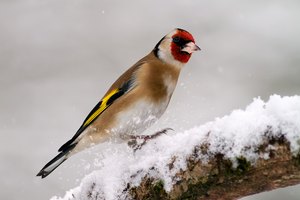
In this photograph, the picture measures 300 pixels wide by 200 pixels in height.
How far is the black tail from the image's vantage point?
9.50 ft

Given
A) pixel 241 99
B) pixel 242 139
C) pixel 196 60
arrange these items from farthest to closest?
pixel 196 60
pixel 241 99
pixel 242 139

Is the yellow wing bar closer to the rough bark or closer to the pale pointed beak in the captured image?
the pale pointed beak

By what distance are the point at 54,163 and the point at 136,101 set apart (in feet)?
1.84

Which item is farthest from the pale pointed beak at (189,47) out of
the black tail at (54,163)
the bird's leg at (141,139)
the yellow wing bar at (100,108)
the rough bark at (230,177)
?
the rough bark at (230,177)

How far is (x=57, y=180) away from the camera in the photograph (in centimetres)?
457

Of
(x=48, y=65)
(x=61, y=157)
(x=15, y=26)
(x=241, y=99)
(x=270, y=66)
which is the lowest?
(x=61, y=157)

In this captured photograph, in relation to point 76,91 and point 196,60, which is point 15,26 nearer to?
point 76,91

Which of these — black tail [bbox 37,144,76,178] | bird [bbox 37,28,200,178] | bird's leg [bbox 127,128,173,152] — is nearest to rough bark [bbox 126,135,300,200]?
bird's leg [bbox 127,128,173,152]

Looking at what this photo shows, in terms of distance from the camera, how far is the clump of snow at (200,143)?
152 centimetres

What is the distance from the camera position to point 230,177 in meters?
1.63

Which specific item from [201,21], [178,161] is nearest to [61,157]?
[178,161]

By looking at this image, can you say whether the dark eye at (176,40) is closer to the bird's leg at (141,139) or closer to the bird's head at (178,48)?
the bird's head at (178,48)

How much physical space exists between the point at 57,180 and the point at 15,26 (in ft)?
6.39

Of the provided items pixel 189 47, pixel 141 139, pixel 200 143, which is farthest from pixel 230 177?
pixel 189 47
